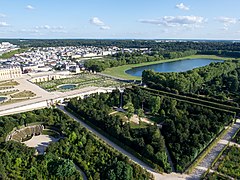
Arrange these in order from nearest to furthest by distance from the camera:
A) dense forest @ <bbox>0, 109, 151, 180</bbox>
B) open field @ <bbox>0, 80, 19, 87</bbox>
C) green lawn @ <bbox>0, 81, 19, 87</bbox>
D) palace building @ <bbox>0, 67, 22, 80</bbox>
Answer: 1. dense forest @ <bbox>0, 109, 151, 180</bbox>
2. green lawn @ <bbox>0, 81, 19, 87</bbox>
3. open field @ <bbox>0, 80, 19, 87</bbox>
4. palace building @ <bbox>0, 67, 22, 80</bbox>

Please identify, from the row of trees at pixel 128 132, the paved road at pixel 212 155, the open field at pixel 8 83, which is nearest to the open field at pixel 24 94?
the open field at pixel 8 83

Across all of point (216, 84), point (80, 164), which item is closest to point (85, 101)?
point (80, 164)

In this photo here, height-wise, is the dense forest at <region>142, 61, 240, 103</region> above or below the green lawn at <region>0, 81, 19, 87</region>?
above

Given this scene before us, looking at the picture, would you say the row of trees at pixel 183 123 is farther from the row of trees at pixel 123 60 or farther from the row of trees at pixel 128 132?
the row of trees at pixel 123 60

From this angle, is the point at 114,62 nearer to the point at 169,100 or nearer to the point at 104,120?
the point at 169,100

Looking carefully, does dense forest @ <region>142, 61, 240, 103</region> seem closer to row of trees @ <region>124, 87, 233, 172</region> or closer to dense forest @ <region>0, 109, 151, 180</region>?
row of trees @ <region>124, 87, 233, 172</region>

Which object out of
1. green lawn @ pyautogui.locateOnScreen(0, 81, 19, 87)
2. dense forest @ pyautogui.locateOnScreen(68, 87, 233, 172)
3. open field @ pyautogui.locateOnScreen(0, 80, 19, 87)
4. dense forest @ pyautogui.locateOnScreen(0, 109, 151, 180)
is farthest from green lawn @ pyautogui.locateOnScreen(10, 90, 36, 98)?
dense forest @ pyautogui.locateOnScreen(0, 109, 151, 180)

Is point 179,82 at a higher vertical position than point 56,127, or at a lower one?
higher
